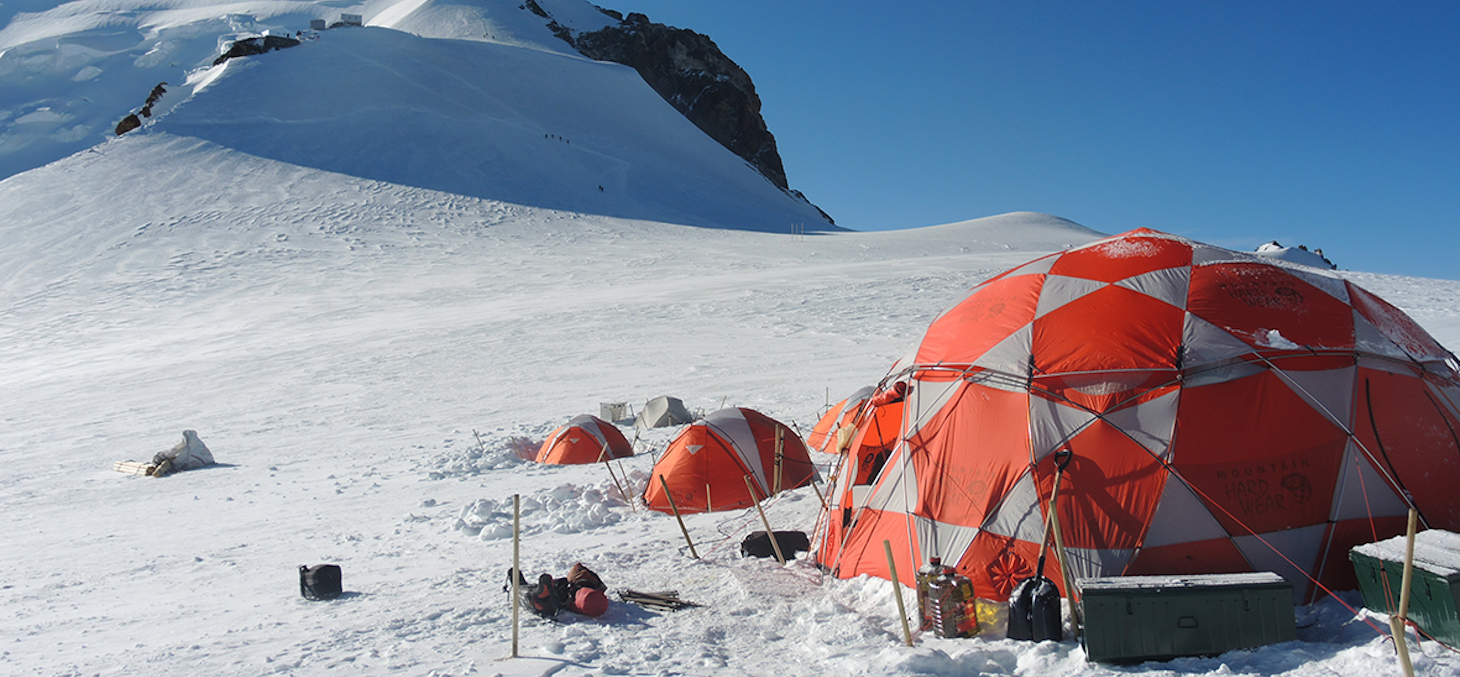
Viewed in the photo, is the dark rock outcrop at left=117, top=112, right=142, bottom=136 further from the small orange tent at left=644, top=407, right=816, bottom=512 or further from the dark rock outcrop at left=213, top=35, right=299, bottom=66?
the small orange tent at left=644, top=407, right=816, bottom=512

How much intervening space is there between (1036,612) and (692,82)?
10120 centimetres

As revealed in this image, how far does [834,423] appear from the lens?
40.4 ft

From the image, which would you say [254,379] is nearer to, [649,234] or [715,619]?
[715,619]

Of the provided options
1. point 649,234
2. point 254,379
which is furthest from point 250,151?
point 254,379

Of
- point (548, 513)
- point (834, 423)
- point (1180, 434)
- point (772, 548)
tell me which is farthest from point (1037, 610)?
point (834, 423)

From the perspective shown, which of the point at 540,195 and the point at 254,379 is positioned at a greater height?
the point at 540,195

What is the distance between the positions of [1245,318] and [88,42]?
115 metres

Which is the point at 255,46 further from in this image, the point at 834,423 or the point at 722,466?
the point at 722,466

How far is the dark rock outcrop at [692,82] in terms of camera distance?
98.7 metres

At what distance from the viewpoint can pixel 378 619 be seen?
6188mm

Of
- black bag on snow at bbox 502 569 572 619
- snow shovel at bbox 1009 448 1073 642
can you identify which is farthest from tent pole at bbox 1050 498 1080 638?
black bag on snow at bbox 502 569 572 619

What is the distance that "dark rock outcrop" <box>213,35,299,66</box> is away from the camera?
6181 cm

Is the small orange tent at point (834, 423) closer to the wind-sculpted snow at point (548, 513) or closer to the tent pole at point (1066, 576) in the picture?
the wind-sculpted snow at point (548, 513)

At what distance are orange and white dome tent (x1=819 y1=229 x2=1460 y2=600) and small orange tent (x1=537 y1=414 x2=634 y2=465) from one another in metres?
6.50
